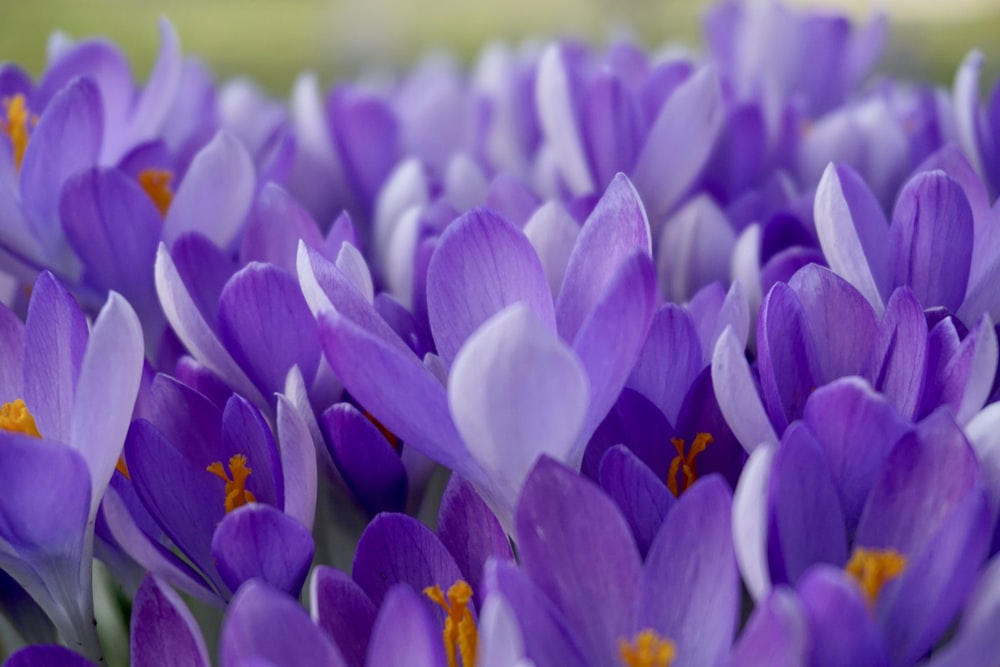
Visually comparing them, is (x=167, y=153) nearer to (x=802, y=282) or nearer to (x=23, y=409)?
(x=23, y=409)

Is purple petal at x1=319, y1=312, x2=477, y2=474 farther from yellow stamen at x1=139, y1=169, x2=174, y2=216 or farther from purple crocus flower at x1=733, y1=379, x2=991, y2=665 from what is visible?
yellow stamen at x1=139, y1=169, x2=174, y2=216

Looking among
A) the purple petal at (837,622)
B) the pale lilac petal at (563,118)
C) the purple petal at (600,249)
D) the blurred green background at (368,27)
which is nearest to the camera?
the purple petal at (837,622)

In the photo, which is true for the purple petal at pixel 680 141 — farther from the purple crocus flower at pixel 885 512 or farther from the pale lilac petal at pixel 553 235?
the purple crocus flower at pixel 885 512

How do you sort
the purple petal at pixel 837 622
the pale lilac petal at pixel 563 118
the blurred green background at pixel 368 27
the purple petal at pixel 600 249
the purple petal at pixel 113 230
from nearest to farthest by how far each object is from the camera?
the purple petal at pixel 837 622 → the purple petal at pixel 600 249 → the purple petal at pixel 113 230 → the pale lilac petal at pixel 563 118 → the blurred green background at pixel 368 27

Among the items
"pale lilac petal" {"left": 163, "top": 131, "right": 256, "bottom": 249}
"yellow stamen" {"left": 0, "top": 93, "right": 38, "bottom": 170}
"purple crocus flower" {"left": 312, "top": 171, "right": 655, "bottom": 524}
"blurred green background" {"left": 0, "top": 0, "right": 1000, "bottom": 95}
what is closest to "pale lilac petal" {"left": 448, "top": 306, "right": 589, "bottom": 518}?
"purple crocus flower" {"left": 312, "top": 171, "right": 655, "bottom": 524}

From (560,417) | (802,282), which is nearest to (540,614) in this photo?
(560,417)

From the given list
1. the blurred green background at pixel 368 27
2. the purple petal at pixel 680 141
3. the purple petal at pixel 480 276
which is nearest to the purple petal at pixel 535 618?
the purple petal at pixel 480 276
